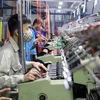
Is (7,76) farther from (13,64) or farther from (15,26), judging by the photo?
(15,26)

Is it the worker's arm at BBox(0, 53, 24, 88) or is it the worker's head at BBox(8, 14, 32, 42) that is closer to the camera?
the worker's arm at BBox(0, 53, 24, 88)

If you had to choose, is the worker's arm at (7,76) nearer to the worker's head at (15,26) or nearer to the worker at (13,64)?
the worker at (13,64)

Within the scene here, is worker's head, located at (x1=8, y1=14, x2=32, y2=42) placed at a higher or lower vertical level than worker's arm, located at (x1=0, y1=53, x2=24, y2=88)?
higher

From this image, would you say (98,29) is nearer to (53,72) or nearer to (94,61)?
(94,61)

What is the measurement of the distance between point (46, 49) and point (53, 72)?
291 centimetres

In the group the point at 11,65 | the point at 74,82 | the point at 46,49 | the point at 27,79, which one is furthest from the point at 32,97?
the point at 46,49

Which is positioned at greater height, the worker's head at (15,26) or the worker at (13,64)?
the worker's head at (15,26)

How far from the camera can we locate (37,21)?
4.88m

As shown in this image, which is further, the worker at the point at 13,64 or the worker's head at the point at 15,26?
the worker's head at the point at 15,26

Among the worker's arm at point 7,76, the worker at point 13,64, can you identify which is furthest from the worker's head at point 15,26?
the worker's arm at point 7,76

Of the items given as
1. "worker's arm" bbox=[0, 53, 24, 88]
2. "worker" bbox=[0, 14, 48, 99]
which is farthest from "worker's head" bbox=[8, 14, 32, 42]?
"worker's arm" bbox=[0, 53, 24, 88]

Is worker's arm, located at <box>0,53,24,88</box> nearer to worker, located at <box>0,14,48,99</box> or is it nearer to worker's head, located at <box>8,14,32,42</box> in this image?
worker, located at <box>0,14,48,99</box>

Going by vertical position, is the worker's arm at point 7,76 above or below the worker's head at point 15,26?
below

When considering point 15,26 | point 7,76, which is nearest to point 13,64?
point 7,76
